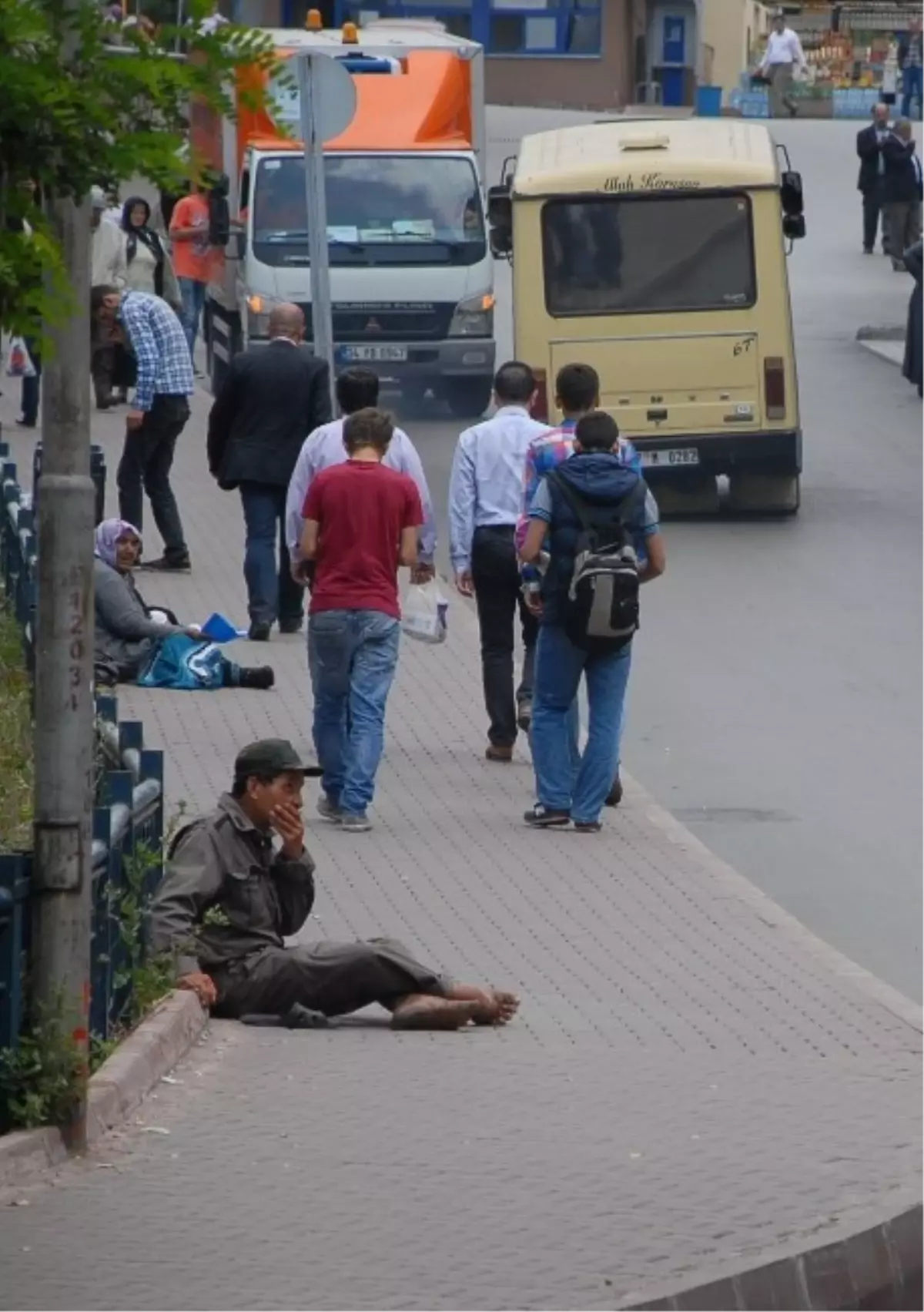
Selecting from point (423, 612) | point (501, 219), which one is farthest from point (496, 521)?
point (501, 219)

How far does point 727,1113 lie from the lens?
26.0 feet

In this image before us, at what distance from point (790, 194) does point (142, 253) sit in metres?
5.21

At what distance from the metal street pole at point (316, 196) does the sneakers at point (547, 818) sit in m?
4.18

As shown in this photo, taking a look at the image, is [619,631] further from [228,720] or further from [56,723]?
[56,723]

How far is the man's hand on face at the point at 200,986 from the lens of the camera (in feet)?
28.9

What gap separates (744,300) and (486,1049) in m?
13.5

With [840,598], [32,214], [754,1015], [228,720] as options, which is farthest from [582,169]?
[32,214]

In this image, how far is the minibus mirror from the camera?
71.9ft

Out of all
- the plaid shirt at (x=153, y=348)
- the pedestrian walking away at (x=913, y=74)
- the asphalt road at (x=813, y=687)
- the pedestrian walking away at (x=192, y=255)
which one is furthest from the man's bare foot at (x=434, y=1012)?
the pedestrian walking away at (x=913, y=74)

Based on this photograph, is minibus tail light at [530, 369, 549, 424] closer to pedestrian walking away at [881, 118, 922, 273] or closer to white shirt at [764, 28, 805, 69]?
pedestrian walking away at [881, 118, 922, 273]

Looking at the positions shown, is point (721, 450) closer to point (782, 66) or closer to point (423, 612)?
point (423, 612)

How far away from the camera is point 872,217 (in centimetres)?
4091

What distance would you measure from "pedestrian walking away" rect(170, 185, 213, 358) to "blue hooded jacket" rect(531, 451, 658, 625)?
15.8 m

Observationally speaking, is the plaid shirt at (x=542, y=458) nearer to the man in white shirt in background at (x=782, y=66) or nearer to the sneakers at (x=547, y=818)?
the sneakers at (x=547, y=818)
